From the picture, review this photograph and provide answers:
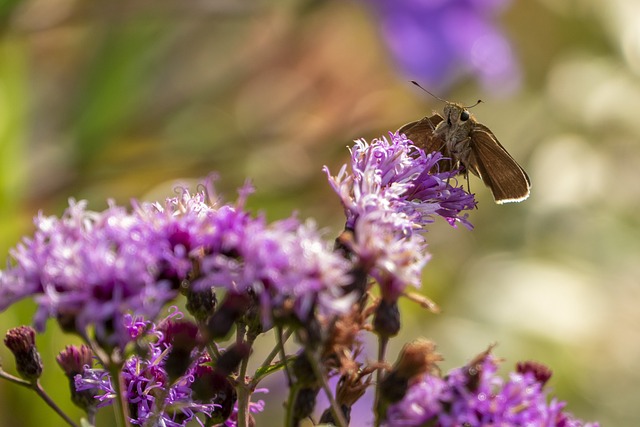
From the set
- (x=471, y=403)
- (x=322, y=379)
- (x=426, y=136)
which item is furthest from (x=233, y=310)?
(x=426, y=136)

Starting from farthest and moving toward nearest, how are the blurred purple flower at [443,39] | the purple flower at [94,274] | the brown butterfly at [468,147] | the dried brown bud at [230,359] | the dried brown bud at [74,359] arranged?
the blurred purple flower at [443,39] → the brown butterfly at [468,147] → the dried brown bud at [74,359] → the dried brown bud at [230,359] → the purple flower at [94,274]

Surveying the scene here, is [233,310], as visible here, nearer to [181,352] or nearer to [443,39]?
[181,352]

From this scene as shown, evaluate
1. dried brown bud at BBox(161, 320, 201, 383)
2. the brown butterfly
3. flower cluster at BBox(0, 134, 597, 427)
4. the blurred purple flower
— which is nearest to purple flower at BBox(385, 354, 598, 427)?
flower cluster at BBox(0, 134, 597, 427)

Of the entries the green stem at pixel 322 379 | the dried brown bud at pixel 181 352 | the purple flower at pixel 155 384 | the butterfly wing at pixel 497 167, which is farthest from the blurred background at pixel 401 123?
the green stem at pixel 322 379

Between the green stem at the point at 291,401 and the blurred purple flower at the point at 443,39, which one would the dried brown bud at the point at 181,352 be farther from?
the blurred purple flower at the point at 443,39

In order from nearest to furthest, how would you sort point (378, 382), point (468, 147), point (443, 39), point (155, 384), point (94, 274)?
point (94, 274) → point (378, 382) → point (155, 384) → point (468, 147) → point (443, 39)
